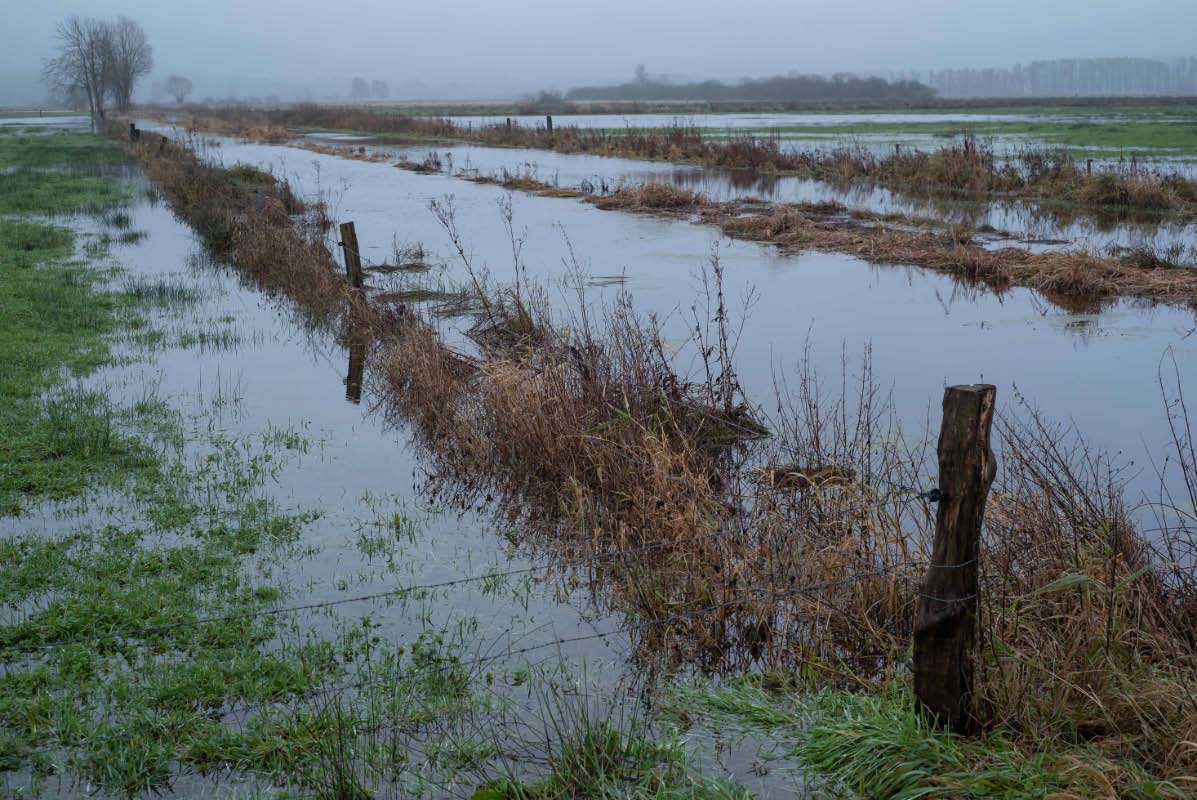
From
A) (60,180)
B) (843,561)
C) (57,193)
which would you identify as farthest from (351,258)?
(60,180)

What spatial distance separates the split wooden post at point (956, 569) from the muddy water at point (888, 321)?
395 cm

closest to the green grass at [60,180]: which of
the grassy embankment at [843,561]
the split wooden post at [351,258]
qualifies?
the split wooden post at [351,258]

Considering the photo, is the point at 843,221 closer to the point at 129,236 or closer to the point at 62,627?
the point at 129,236

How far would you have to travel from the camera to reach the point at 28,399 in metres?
10.9

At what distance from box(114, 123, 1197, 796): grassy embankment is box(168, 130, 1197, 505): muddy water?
153 cm

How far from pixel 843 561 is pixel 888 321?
933cm

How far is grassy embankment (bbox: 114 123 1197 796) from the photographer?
4.34 meters

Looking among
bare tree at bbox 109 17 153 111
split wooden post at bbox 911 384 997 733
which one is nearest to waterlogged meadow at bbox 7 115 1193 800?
split wooden post at bbox 911 384 997 733

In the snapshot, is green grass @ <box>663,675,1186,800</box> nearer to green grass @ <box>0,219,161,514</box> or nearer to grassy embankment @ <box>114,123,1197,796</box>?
grassy embankment @ <box>114,123,1197,796</box>

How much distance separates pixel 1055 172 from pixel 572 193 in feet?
43.0

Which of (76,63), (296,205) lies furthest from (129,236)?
(76,63)

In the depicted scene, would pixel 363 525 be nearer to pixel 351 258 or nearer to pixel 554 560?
pixel 554 560

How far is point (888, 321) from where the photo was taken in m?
14.9

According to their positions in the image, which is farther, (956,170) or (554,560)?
(956,170)
